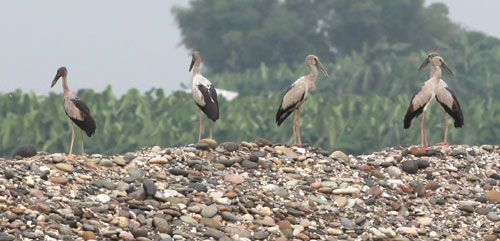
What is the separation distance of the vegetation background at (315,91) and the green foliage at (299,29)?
90mm

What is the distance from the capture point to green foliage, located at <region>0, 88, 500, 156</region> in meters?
32.8

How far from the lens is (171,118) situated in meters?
34.8

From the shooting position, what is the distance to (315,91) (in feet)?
190

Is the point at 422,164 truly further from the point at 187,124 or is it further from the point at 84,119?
the point at 187,124

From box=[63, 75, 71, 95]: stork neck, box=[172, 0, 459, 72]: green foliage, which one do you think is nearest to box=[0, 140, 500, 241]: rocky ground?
box=[63, 75, 71, 95]: stork neck

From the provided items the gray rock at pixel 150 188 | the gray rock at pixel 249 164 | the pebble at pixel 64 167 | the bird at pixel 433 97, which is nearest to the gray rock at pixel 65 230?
the gray rock at pixel 150 188

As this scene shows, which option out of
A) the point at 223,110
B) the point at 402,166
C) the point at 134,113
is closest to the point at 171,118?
the point at 134,113

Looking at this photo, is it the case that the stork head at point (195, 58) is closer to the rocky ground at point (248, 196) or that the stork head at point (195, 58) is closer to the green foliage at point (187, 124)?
the rocky ground at point (248, 196)

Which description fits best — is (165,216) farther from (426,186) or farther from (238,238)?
(426,186)

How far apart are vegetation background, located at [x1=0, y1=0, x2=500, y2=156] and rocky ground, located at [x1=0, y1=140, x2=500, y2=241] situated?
62.2ft

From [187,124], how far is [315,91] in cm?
2503

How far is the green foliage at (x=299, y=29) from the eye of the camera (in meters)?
72.1

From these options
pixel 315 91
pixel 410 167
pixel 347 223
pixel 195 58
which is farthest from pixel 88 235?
pixel 315 91

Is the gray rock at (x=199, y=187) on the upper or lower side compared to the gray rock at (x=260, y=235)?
upper
